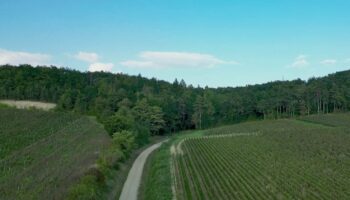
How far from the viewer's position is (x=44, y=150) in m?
59.2

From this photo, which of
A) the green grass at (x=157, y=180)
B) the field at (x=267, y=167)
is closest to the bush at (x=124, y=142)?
the green grass at (x=157, y=180)

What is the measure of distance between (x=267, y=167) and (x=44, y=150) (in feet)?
108

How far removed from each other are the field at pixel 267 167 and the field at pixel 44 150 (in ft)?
37.8

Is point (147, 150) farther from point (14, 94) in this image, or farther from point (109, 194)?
point (14, 94)

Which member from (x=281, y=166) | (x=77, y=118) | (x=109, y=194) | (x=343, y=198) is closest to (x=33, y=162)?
(x=109, y=194)

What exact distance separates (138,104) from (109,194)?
74251 millimetres

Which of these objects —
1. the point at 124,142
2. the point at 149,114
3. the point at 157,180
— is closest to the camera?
the point at 157,180

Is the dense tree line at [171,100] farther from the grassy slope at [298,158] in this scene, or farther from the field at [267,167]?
the grassy slope at [298,158]

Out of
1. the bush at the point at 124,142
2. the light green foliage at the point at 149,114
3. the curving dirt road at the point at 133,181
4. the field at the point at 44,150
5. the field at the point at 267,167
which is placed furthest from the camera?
the light green foliage at the point at 149,114

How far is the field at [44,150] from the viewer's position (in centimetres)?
3675

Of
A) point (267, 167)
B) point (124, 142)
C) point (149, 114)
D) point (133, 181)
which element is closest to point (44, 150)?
point (124, 142)

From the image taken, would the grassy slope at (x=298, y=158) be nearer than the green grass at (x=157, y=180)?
No

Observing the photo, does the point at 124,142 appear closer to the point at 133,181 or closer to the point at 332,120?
the point at 133,181

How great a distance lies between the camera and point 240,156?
56.2m
